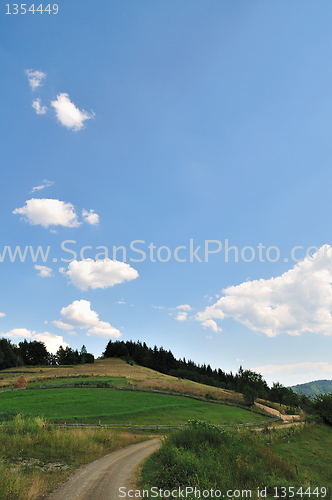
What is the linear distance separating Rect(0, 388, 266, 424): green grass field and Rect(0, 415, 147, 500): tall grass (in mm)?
13355

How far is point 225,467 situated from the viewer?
18.0m

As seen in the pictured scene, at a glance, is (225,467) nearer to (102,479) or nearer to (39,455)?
(102,479)

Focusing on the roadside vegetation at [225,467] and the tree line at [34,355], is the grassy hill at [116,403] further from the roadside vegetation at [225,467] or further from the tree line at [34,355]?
the tree line at [34,355]

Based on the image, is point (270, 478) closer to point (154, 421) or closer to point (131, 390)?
point (154, 421)

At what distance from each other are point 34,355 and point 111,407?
126 metres

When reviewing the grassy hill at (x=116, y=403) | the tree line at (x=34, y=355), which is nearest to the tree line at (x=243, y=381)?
the grassy hill at (x=116, y=403)

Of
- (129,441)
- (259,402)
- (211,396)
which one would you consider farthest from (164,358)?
(129,441)

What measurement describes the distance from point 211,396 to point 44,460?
53.6m

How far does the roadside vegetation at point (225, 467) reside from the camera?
16.1m

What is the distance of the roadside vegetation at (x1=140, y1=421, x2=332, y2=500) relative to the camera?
16062mm

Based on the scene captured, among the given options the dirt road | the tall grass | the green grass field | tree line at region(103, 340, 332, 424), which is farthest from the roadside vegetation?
tree line at region(103, 340, 332, 424)

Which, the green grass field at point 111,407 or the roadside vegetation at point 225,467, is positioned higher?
the roadside vegetation at point 225,467

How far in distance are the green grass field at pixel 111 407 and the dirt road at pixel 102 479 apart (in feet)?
58.9

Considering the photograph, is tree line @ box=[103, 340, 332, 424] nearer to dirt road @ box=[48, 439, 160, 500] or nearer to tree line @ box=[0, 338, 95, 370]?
tree line @ box=[0, 338, 95, 370]
